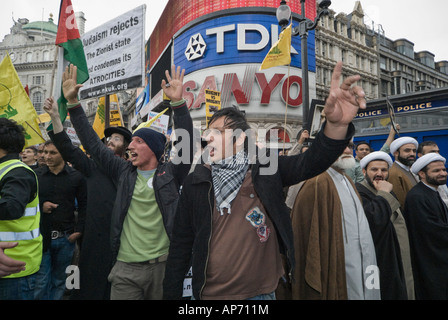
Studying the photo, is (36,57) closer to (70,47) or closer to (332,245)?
(70,47)

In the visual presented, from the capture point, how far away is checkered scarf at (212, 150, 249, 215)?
6.54ft

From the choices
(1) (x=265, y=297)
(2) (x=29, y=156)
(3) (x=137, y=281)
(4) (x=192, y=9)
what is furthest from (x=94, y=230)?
(4) (x=192, y=9)

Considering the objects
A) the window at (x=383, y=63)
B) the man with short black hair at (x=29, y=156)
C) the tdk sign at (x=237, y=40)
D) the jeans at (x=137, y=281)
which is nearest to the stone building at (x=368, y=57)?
the window at (x=383, y=63)

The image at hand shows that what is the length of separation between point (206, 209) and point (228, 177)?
0.81 ft

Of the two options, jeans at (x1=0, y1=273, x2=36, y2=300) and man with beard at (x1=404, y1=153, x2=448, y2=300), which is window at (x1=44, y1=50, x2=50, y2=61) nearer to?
jeans at (x1=0, y1=273, x2=36, y2=300)

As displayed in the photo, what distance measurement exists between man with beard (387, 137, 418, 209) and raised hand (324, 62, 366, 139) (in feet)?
9.42

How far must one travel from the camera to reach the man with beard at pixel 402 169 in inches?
165

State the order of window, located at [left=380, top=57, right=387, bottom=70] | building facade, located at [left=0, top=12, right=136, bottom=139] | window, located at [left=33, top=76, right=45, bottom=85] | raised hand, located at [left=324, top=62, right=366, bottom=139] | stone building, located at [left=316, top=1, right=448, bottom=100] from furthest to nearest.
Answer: window, located at [left=33, top=76, right=45, bottom=85]
building facade, located at [left=0, top=12, right=136, bottom=139]
window, located at [left=380, top=57, right=387, bottom=70]
stone building, located at [left=316, top=1, right=448, bottom=100]
raised hand, located at [left=324, top=62, right=366, bottom=139]

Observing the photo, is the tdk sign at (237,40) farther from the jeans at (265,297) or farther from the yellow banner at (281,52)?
the jeans at (265,297)

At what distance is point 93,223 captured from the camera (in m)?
3.12

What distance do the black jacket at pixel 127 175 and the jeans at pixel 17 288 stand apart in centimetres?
65

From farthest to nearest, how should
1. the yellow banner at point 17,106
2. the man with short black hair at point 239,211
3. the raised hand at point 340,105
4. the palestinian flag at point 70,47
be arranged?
the yellow banner at point 17,106, the palestinian flag at point 70,47, the man with short black hair at point 239,211, the raised hand at point 340,105

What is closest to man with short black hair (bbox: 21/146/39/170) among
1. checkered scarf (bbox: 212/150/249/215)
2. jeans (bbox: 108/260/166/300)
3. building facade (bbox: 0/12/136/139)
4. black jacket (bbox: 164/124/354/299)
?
jeans (bbox: 108/260/166/300)

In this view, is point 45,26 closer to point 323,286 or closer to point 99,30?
point 99,30
